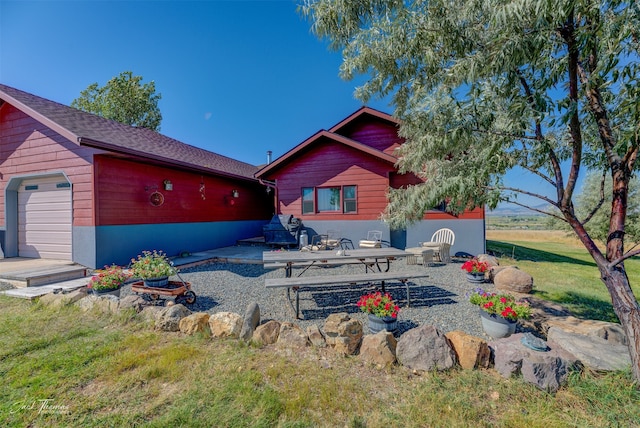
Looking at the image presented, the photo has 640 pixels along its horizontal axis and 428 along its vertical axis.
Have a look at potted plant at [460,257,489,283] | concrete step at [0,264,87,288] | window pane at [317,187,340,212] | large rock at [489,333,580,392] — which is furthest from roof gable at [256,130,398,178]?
large rock at [489,333,580,392]

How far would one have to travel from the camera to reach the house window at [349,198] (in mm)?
9203

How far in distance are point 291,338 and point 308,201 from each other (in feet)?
23.6

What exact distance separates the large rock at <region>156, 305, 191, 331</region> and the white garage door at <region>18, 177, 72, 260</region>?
17.2ft

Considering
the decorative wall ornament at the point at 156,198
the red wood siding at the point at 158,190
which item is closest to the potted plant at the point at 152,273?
the red wood siding at the point at 158,190

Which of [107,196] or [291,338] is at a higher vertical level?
[107,196]

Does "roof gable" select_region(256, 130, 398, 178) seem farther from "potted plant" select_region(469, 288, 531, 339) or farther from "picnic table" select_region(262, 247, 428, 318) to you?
"potted plant" select_region(469, 288, 531, 339)

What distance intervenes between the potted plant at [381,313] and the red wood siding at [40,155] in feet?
21.8

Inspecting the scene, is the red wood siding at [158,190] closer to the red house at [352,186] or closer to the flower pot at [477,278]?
the red house at [352,186]

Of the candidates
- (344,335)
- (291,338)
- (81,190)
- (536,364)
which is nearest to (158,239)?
(81,190)

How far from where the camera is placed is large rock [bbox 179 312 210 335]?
10.1 ft

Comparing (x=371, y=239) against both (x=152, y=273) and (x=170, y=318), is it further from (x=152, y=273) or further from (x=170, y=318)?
(x=170, y=318)

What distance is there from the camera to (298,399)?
2.00m

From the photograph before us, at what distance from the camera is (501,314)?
2.95 m

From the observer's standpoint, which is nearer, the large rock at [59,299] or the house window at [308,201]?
the large rock at [59,299]
